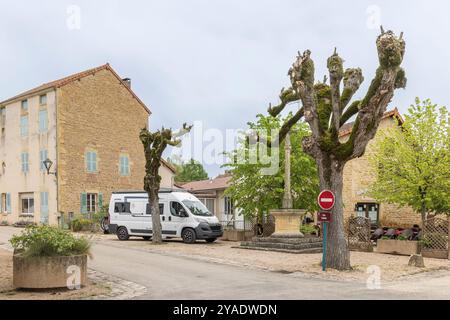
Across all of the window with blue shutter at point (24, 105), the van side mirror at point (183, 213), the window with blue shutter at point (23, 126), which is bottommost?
the van side mirror at point (183, 213)

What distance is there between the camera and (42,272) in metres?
10.1

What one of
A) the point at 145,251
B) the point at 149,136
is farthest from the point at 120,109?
the point at 145,251

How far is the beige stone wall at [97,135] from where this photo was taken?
33.9m

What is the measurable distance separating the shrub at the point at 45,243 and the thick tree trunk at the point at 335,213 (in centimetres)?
681

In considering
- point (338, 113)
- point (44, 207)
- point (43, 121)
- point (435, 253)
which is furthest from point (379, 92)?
point (43, 121)

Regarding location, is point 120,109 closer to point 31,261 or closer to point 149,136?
point 149,136

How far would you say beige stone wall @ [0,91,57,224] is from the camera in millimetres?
34219

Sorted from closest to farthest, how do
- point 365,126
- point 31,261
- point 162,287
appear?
point 31,261
point 162,287
point 365,126

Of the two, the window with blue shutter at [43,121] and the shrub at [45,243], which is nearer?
the shrub at [45,243]

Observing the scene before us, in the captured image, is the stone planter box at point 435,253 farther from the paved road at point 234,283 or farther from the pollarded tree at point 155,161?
the pollarded tree at point 155,161

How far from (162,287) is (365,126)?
262 inches

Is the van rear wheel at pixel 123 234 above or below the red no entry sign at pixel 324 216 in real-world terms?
below

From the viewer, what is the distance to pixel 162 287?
35.3ft

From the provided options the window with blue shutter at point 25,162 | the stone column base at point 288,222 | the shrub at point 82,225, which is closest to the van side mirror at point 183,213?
the stone column base at point 288,222
